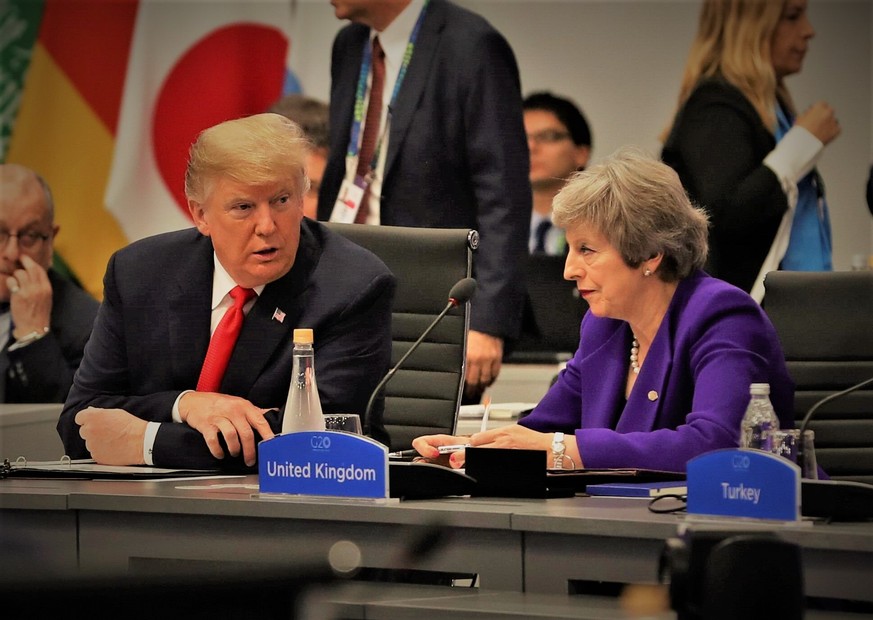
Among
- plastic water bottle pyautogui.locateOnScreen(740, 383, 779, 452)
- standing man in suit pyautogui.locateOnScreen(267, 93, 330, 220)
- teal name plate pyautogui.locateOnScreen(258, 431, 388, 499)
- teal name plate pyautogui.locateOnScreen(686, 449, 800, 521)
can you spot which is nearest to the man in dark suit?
teal name plate pyautogui.locateOnScreen(258, 431, 388, 499)

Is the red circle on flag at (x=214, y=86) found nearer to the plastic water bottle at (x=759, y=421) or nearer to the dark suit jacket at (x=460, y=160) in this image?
the dark suit jacket at (x=460, y=160)

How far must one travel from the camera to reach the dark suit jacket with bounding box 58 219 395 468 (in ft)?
8.30

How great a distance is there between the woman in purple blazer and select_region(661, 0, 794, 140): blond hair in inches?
72.3

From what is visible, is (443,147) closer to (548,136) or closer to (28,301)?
(548,136)

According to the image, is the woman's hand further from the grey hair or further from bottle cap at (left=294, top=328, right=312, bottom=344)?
bottle cap at (left=294, top=328, right=312, bottom=344)

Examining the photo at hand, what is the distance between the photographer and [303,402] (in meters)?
2.17

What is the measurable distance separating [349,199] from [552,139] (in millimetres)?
993

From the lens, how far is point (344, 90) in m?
4.21

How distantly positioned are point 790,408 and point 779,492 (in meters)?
0.84

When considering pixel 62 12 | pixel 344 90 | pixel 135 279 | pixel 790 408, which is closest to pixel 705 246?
pixel 790 408

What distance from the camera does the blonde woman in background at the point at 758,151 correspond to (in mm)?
4203

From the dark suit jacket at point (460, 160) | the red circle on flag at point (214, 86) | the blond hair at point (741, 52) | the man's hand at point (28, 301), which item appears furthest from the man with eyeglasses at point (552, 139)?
the man's hand at point (28, 301)

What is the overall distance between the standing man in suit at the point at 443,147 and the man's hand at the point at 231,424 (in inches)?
54.5

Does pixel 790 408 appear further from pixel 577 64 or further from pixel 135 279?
pixel 577 64
